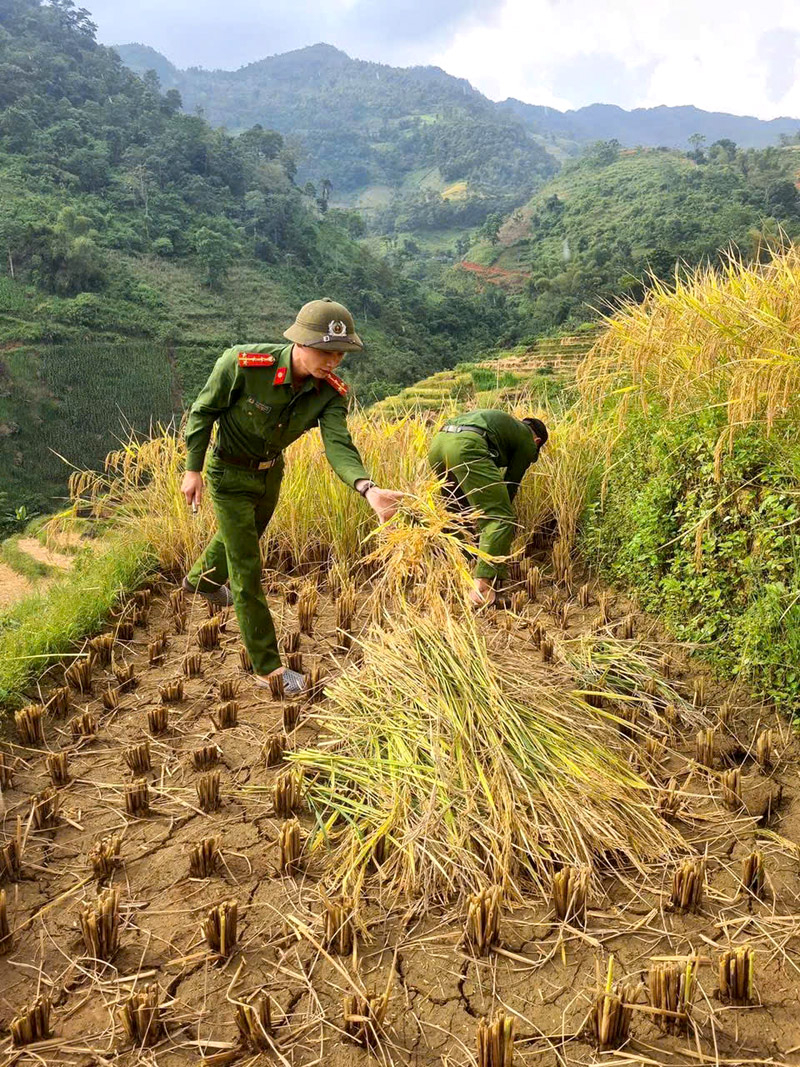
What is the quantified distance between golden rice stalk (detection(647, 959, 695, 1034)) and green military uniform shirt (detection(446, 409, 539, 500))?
2831mm

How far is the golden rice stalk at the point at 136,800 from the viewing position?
2.43 m

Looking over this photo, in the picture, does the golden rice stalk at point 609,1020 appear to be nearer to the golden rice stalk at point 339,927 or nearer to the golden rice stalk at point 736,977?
the golden rice stalk at point 736,977

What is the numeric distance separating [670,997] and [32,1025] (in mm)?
1389

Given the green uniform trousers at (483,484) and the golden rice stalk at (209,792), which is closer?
the golden rice stalk at (209,792)

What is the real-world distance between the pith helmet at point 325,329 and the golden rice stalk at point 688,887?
2094mm

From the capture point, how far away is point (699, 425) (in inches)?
139

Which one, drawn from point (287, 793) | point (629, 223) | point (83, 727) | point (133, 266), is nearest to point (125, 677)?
point (83, 727)

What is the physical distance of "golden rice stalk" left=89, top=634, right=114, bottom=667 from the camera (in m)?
3.57

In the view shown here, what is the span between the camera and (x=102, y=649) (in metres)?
3.61

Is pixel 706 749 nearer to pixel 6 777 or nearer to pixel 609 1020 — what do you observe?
pixel 609 1020

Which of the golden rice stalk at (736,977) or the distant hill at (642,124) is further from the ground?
the distant hill at (642,124)

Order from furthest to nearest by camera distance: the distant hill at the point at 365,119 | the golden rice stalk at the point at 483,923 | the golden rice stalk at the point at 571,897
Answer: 1. the distant hill at the point at 365,119
2. the golden rice stalk at the point at 571,897
3. the golden rice stalk at the point at 483,923

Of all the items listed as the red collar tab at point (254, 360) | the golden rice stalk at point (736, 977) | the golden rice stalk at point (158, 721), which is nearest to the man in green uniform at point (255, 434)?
the red collar tab at point (254, 360)

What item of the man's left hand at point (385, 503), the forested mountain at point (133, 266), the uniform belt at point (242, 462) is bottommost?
the man's left hand at point (385, 503)
